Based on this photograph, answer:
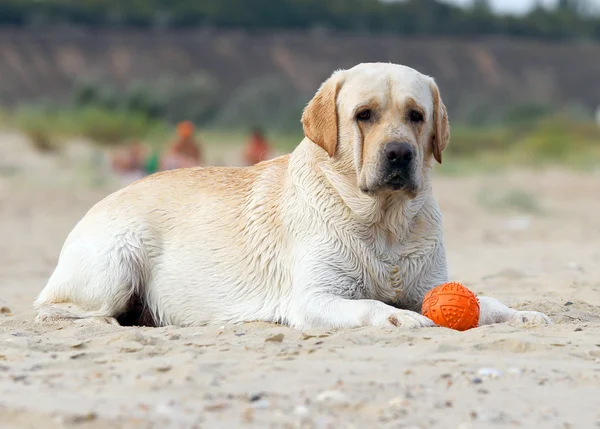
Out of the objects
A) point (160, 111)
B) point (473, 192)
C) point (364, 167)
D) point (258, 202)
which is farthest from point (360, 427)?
point (160, 111)

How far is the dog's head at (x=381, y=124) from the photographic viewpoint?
570 centimetres

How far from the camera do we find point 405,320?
5.46 meters

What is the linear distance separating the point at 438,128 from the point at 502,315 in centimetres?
116

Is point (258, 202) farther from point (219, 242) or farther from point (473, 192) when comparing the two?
point (473, 192)

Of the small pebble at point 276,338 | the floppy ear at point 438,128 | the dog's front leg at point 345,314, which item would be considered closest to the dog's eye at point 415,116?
the floppy ear at point 438,128

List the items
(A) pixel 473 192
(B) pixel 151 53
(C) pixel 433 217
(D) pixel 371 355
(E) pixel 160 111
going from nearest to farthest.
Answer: (D) pixel 371 355 < (C) pixel 433 217 < (A) pixel 473 192 < (E) pixel 160 111 < (B) pixel 151 53

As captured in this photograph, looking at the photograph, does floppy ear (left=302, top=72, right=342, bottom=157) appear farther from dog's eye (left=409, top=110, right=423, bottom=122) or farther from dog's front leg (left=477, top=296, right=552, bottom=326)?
dog's front leg (left=477, top=296, right=552, bottom=326)

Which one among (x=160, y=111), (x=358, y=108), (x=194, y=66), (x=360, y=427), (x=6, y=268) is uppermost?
(x=194, y=66)

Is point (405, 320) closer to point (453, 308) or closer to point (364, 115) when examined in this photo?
point (453, 308)

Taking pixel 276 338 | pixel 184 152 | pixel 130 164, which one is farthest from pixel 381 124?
pixel 130 164

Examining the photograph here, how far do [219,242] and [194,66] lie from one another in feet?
124

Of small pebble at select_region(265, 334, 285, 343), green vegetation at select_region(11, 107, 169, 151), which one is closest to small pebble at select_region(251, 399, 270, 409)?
small pebble at select_region(265, 334, 285, 343)

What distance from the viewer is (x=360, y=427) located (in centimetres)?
378

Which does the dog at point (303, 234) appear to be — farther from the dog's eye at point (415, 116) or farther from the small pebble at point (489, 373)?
the small pebble at point (489, 373)
